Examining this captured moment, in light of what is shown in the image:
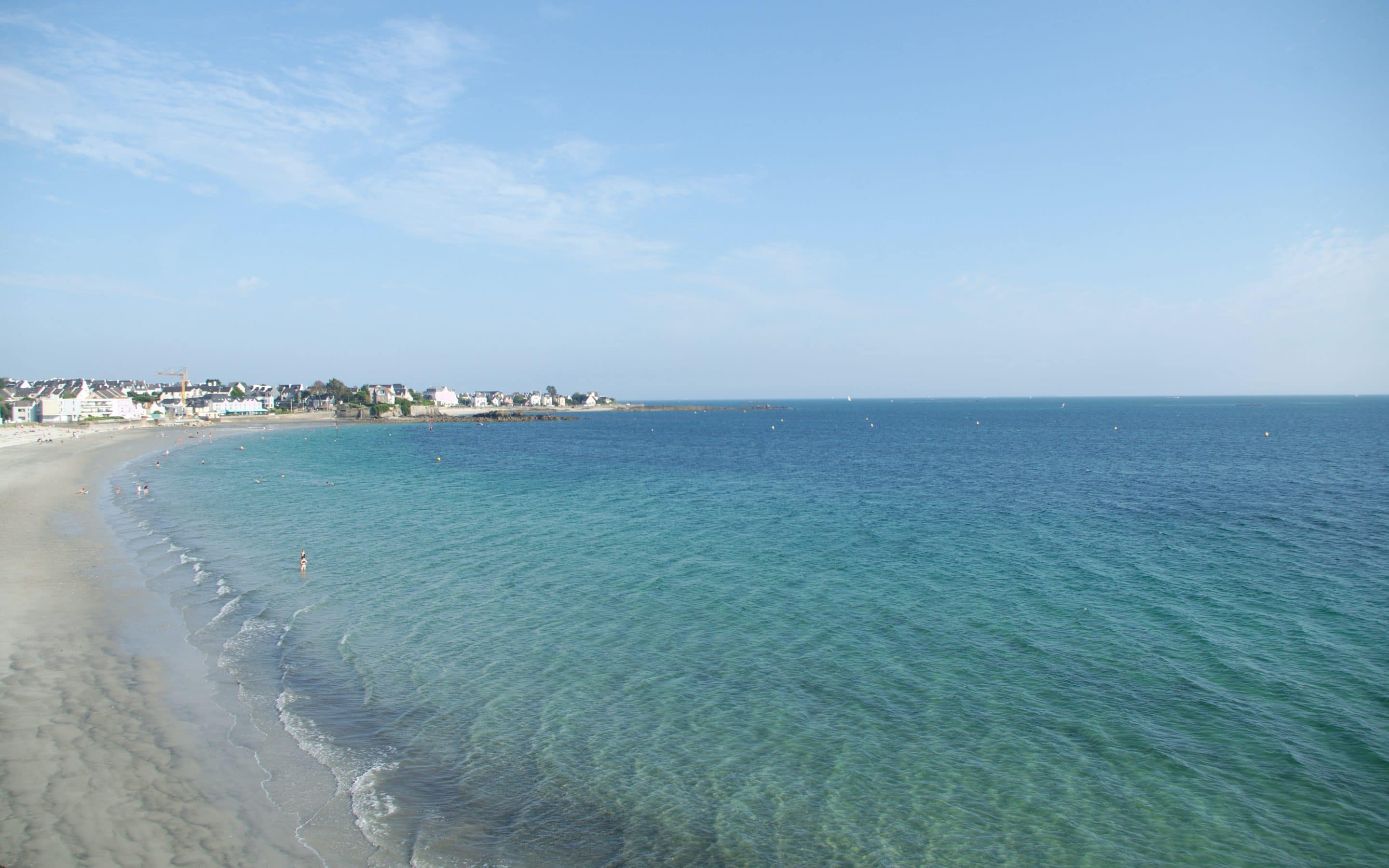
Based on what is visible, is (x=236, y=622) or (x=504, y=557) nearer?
(x=236, y=622)

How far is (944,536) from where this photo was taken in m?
33.8

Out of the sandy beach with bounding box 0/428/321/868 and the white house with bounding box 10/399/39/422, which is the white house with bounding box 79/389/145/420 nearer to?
the white house with bounding box 10/399/39/422

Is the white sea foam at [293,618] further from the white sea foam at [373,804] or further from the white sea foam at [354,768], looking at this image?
the white sea foam at [373,804]

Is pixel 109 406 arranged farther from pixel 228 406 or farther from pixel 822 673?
pixel 822 673

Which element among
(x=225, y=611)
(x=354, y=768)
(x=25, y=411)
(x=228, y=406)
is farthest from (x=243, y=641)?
(x=228, y=406)

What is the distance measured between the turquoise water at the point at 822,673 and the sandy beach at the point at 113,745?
1075 mm

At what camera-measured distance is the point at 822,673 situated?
57.9 ft

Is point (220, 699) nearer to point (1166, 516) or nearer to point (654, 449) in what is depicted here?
point (1166, 516)

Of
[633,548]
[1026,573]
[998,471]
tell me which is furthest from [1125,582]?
[998,471]

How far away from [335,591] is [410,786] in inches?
573

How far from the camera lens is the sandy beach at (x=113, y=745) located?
10.5 m

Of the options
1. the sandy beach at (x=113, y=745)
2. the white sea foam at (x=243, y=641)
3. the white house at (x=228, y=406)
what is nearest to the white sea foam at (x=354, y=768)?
the sandy beach at (x=113, y=745)

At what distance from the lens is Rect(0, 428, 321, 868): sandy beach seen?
10484 millimetres

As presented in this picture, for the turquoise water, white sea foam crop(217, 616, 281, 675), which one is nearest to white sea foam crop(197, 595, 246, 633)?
the turquoise water
